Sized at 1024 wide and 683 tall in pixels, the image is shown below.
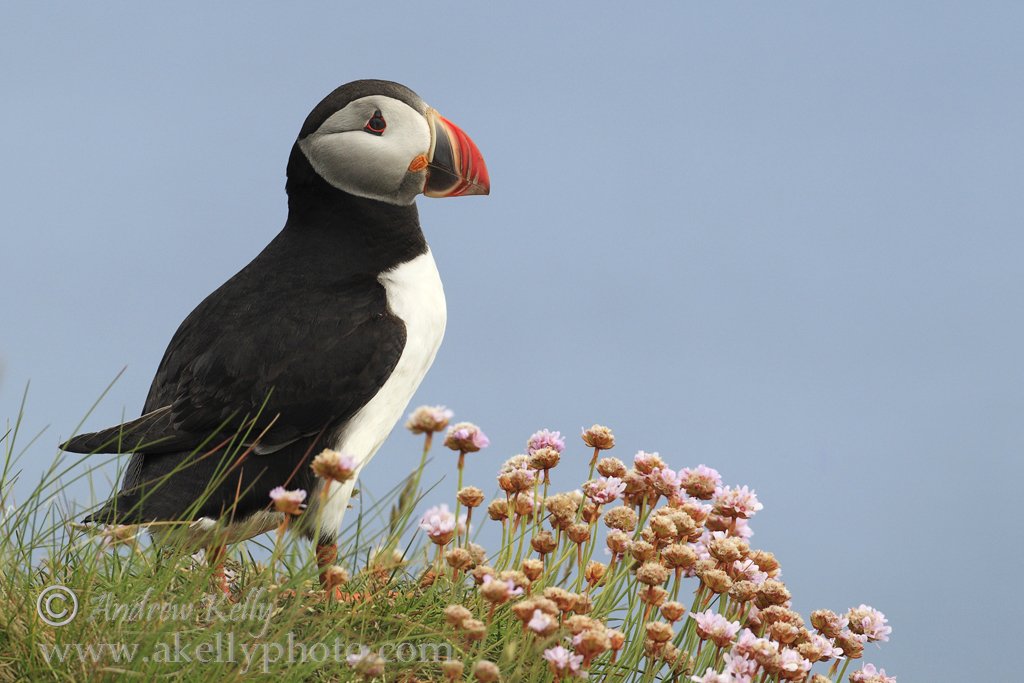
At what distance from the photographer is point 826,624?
4.69 meters

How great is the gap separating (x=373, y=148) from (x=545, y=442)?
1912 mm

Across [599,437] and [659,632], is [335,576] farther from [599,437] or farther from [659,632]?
[599,437]

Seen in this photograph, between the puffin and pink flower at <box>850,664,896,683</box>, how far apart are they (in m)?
2.24

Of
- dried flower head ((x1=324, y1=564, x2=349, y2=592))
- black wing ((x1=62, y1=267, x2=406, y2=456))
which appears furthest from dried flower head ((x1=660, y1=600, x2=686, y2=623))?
black wing ((x1=62, y1=267, x2=406, y2=456))

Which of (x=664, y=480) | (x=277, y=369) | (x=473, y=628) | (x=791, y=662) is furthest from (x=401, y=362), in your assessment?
(x=791, y=662)

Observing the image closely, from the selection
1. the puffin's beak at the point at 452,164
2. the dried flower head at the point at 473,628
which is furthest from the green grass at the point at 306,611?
the puffin's beak at the point at 452,164

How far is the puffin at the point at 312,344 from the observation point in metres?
5.20

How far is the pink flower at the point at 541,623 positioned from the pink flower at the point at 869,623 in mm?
1591

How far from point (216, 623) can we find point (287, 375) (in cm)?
155

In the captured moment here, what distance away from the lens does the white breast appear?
18.0 feet

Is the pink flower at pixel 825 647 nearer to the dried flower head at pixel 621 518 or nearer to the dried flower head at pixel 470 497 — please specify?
the dried flower head at pixel 621 518

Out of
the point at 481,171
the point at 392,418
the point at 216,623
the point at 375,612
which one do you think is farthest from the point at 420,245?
the point at 216,623

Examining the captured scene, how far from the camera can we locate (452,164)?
615 cm

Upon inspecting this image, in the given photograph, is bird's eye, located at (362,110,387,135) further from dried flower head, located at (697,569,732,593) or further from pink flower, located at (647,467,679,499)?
dried flower head, located at (697,569,732,593)
